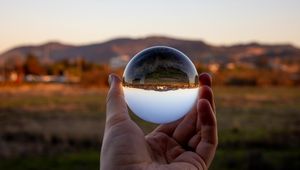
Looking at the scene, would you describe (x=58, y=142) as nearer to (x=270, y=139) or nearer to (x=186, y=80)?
(x=270, y=139)

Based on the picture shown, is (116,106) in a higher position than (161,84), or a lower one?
lower

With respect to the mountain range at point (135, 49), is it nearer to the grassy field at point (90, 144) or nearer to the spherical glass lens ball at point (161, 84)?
the grassy field at point (90, 144)

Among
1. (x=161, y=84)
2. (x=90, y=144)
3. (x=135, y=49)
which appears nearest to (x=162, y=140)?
(x=161, y=84)

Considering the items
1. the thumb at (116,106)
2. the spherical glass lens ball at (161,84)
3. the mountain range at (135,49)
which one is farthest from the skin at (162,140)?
the mountain range at (135,49)

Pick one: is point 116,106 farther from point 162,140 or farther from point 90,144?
point 90,144

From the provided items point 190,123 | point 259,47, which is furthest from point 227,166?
point 259,47
